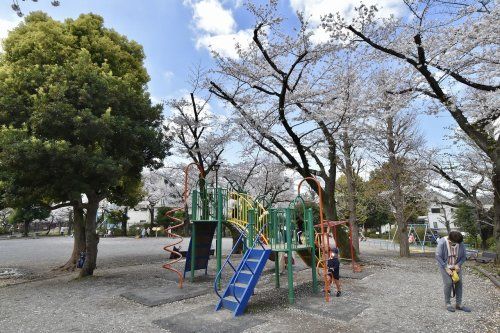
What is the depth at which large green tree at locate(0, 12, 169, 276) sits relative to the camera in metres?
7.98

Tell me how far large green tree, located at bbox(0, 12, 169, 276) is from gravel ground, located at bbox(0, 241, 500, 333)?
2.40 m

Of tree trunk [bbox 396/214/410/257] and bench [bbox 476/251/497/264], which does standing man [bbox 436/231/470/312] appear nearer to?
bench [bbox 476/251/497/264]

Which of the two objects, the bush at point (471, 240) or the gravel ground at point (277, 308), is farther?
the bush at point (471, 240)

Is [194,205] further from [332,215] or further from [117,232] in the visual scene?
[117,232]

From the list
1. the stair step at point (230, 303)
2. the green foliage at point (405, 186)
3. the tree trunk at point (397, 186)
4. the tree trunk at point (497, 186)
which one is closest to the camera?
the stair step at point (230, 303)

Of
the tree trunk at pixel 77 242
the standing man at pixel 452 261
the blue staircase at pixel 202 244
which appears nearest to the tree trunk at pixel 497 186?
the standing man at pixel 452 261

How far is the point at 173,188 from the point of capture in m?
30.4

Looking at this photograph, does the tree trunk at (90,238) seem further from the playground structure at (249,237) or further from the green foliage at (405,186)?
the green foliage at (405,186)

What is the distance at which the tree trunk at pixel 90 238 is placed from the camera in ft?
31.4

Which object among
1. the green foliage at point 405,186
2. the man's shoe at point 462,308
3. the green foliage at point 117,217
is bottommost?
the man's shoe at point 462,308

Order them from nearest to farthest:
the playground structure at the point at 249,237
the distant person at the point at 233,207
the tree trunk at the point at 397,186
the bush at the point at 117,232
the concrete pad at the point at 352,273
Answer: the playground structure at the point at 249,237 < the distant person at the point at 233,207 < the concrete pad at the point at 352,273 < the tree trunk at the point at 397,186 < the bush at the point at 117,232

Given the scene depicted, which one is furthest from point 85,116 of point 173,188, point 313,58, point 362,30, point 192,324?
point 173,188

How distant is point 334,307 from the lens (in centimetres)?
610

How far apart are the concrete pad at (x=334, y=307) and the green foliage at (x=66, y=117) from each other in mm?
5764
